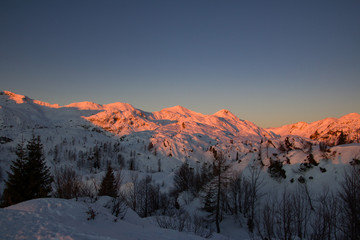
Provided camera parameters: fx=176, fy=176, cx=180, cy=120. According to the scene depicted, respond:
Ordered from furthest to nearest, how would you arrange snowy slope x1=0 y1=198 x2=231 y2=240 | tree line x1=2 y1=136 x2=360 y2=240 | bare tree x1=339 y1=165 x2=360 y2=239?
tree line x1=2 y1=136 x2=360 y2=240
bare tree x1=339 y1=165 x2=360 y2=239
snowy slope x1=0 y1=198 x2=231 y2=240

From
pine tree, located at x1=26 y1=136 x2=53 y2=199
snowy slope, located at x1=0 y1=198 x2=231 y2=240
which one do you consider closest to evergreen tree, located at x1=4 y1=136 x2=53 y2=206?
pine tree, located at x1=26 y1=136 x2=53 y2=199

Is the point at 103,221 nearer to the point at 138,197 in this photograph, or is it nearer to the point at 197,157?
the point at 138,197

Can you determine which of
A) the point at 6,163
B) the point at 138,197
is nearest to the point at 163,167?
the point at 6,163

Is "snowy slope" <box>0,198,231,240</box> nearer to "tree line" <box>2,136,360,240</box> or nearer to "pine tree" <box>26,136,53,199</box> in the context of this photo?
"tree line" <box>2,136,360,240</box>

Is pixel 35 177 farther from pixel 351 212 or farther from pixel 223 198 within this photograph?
pixel 351 212

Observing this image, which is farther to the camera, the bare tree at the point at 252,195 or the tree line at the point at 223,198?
the bare tree at the point at 252,195

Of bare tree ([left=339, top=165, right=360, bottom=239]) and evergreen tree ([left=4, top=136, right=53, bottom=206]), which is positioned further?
evergreen tree ([left=4, top=136, right=53, bottom=206])

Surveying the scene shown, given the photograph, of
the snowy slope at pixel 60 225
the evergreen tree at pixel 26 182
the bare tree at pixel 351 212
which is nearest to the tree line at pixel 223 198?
the evergreen tree at pixel 26 182

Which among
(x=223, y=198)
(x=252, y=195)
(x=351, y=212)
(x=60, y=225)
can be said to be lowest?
(x=223, y=198)

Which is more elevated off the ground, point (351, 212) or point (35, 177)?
point (351, 212)

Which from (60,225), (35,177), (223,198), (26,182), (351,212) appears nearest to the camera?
(60,225)

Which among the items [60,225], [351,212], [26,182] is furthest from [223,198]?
[26,182]

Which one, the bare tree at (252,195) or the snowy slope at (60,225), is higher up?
the snowy slope at (60,225)

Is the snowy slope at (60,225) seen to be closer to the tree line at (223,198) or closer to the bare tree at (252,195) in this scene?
the tree line at (223,198)
